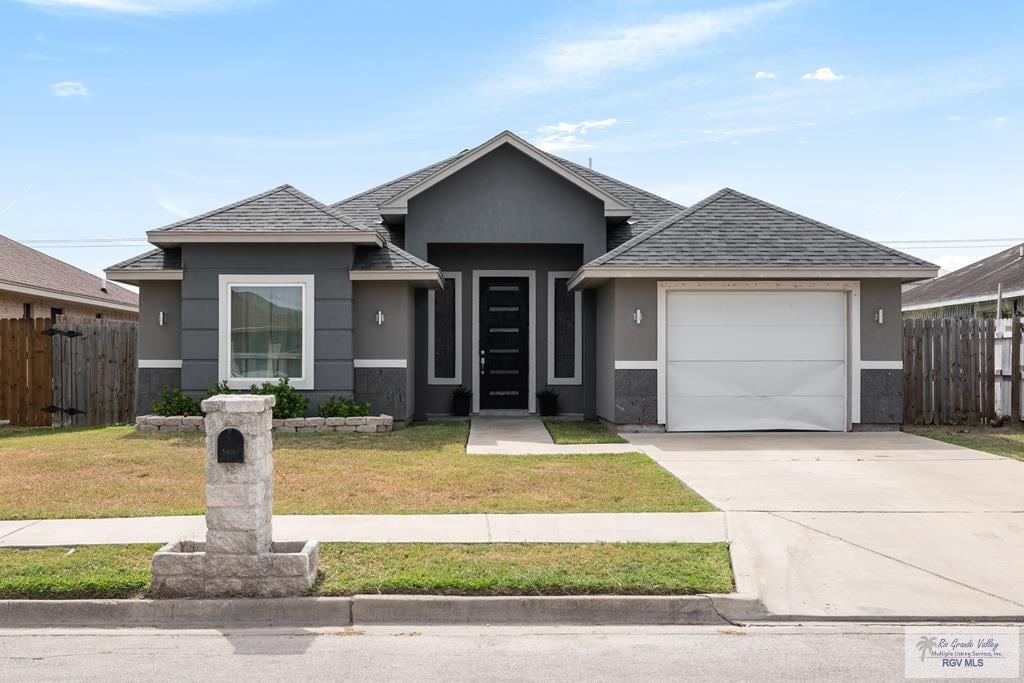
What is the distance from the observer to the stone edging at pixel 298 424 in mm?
13479

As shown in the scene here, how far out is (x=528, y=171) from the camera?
15.9 m

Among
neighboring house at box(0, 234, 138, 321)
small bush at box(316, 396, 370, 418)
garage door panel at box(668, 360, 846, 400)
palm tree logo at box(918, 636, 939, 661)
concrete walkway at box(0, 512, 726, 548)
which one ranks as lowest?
palm tree logo at box(918, 636, 939, 661)

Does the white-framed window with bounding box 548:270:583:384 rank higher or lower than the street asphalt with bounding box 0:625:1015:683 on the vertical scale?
higher

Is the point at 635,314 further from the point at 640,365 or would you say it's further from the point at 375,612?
the point at 375,612

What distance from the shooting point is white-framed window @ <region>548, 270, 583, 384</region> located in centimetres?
1677

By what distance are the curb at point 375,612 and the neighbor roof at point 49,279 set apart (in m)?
15.8

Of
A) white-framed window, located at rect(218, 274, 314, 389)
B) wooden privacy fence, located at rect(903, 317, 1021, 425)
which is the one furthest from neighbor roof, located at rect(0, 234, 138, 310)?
wooden privacy fence, located at rect(903, 317, 1021, 425)

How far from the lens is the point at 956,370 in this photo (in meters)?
15.3

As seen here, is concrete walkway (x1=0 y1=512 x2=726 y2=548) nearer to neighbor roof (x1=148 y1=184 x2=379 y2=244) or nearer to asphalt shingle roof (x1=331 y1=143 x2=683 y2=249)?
neighbor roof (x1=148 y1=184 x2=379 y2=244)

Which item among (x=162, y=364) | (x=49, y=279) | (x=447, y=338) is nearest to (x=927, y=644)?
(x=447, y=338)

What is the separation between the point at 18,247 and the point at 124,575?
21.2m

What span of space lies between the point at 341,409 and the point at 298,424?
2.48 feet

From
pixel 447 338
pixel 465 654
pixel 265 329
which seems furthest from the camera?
pixel 447 338

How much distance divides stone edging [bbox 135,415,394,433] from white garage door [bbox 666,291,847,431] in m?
5.12
